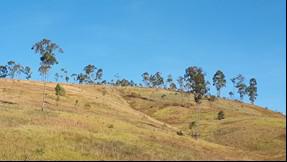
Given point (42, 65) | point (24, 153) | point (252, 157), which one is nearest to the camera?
point (252, 157)

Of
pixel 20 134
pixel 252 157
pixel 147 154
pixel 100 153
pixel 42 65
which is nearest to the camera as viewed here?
pixel 252 157

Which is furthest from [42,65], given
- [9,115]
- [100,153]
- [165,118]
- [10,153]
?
[100,153]

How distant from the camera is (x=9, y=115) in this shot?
221 ft

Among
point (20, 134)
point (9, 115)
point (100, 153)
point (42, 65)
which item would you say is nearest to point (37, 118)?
point (9, 115)

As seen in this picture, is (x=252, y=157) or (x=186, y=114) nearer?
(x=252, y=157)

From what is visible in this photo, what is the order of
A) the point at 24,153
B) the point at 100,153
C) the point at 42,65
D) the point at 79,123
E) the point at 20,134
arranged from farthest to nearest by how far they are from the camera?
1. the point at 42,65
2. the point at 79,123
3. the point at 20,134
4. the point at 24,153
5. the point at 100,153

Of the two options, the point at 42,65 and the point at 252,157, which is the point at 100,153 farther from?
the point at 42,65

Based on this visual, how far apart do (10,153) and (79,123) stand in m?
24.9

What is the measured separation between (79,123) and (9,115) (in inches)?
427

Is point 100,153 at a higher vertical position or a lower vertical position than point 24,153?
higher

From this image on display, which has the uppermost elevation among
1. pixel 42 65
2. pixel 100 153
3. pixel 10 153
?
pixel 42 65

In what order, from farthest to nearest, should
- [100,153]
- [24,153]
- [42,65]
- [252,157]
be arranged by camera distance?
[42,65]
[24,153]
[100,153]
[252,157]

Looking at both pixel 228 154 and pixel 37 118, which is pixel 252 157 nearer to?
pixel 228 154

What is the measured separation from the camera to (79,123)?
6369cm
